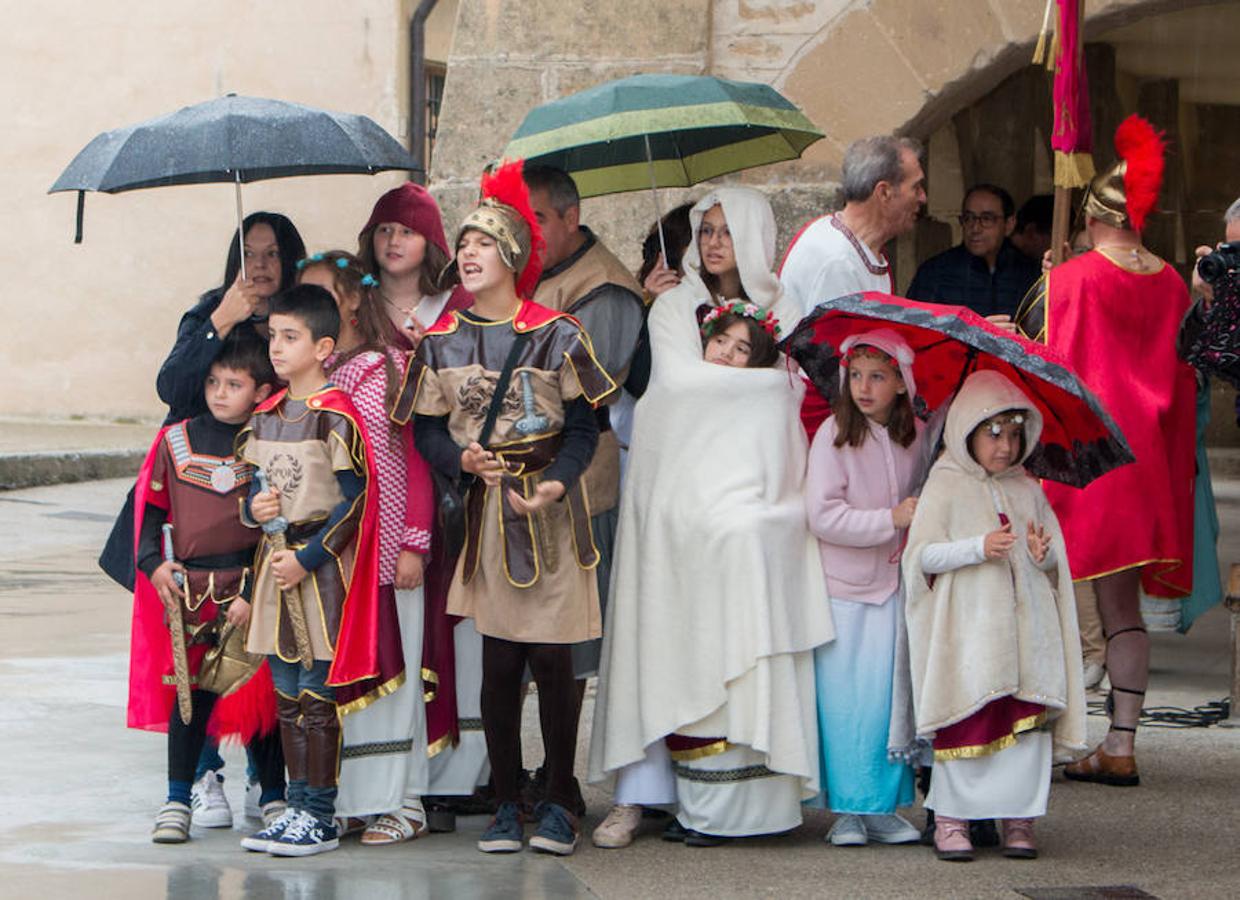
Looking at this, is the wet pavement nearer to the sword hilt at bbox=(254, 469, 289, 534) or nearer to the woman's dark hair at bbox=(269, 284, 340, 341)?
the sword hilt at bbox=(254, 469, 289, 534)

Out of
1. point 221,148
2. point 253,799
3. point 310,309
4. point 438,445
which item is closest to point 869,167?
point 438,445

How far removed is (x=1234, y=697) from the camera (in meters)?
7.02

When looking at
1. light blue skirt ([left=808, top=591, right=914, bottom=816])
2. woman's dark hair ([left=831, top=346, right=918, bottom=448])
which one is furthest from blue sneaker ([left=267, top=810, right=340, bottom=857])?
woman's dark hair ([left=831, top=346, right=918, bottom=448])

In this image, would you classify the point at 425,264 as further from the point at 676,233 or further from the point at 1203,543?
the point at 1203,543

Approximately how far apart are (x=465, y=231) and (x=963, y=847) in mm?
1873

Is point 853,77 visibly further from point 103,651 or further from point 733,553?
point 103,651

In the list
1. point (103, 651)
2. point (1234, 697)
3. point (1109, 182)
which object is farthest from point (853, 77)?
point (103, 651)

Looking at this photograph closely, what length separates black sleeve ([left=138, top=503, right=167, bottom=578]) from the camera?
5262 mm

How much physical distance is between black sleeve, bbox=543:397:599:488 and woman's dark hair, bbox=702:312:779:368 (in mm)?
415

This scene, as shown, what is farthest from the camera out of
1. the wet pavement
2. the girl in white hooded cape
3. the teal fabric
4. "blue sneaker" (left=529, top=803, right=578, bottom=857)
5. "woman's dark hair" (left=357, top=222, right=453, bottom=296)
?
the teal fabric

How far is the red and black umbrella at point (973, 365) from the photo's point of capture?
→ 4.88 meters

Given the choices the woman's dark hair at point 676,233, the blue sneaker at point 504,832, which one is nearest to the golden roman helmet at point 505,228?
the woman's dark hair at point 676,233

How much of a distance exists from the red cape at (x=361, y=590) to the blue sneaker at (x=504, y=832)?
455 mm

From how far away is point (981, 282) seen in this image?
7898 millimetres
